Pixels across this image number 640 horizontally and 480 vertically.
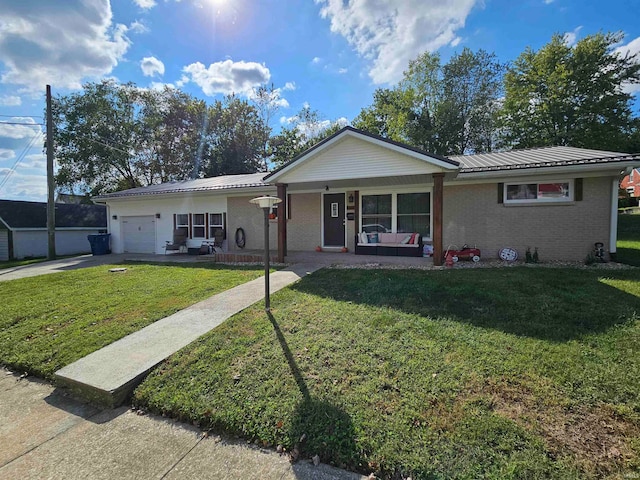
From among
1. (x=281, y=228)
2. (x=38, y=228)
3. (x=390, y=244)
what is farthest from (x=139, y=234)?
(x=390, y=244)

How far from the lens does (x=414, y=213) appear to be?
1016cm

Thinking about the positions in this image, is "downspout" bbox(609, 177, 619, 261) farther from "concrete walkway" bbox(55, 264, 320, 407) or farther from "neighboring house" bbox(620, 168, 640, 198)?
"neighboring house" bbox(620, 168, 640, 198)

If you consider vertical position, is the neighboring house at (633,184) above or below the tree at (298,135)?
below

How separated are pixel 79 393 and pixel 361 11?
1248 centimetres

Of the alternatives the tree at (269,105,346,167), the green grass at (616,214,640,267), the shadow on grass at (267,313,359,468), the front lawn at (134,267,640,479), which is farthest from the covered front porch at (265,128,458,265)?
the tree at (269,105,346,167)

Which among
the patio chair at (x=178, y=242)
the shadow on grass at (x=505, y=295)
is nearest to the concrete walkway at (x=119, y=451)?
the shadow on grass at (x=505, y=295)

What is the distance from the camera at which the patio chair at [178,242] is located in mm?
13266

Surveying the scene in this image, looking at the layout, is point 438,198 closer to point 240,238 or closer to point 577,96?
point 240,238

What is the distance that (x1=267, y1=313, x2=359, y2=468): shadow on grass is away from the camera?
2.26m

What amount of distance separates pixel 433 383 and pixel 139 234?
1554 cm

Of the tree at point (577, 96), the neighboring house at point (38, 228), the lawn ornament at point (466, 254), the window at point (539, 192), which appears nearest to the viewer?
the window at point (539, 192)

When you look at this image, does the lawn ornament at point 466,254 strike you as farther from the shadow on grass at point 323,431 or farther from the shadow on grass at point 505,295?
the shadow on grass at point 323,431

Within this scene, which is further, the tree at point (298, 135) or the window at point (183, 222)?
the tree at point (298, 135)

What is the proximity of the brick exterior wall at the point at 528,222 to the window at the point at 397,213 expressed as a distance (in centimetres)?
75
